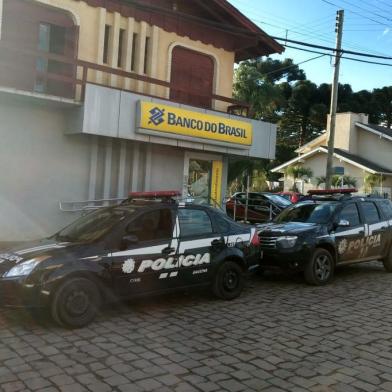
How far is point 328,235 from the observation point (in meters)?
9.29

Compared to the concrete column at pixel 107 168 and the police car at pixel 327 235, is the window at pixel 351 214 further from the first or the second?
the concrete column at pixel 107 168

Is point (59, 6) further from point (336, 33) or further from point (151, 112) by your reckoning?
point (336, 33)

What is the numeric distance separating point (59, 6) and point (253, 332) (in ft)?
30.6

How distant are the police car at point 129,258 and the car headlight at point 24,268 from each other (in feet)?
0.04

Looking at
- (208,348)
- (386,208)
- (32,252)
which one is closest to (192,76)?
(386,208)

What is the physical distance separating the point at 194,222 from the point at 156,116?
5.32 metres

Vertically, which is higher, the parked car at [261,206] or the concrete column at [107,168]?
the concrete column at [107,168]

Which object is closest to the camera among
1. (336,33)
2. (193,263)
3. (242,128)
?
(193,263)

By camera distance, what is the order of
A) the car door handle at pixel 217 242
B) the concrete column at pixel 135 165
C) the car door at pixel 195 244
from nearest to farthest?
the car door at pixel 195 244, the car door handle at pixel 217 242, the concrete column at pixel 135 165

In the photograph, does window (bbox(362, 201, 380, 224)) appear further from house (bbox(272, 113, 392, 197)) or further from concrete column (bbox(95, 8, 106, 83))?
house (bbox(272, 113, 392, 197))

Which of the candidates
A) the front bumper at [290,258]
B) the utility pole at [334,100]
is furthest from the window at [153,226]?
the utility pole at [334,100]

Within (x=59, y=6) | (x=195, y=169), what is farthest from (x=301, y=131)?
(x=59, y=6)

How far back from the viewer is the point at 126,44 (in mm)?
13180

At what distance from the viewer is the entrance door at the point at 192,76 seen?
14492 mm
